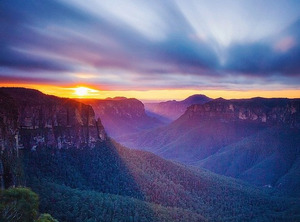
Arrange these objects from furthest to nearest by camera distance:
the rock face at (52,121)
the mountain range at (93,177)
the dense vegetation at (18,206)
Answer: the rock face at (52,121) < the mountain range at (93,177) < the dense vegetation at (18,206)

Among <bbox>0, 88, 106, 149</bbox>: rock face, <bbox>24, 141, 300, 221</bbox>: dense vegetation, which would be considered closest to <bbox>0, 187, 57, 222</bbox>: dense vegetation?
<bbox>24, 141, 300, 221</bbox>: dense vegetation

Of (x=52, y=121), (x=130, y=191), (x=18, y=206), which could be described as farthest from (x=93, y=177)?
(x=18, y=206)

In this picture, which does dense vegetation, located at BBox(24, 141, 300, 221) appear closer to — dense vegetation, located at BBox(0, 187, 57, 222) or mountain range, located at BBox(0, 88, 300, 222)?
mountain range, located at BBox(0, 88, 300, 222)

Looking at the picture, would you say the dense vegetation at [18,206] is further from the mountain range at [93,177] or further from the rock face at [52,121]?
the rock face at [52,121]

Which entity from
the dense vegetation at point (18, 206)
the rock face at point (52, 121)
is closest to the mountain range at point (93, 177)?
the rock face at point (52, 121)

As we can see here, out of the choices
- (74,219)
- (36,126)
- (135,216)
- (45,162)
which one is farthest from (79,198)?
(36,126)

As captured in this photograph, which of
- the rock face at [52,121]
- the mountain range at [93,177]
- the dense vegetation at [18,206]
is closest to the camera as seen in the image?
the dense vegetation at [18,206]

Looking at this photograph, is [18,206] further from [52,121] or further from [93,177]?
[52,121]

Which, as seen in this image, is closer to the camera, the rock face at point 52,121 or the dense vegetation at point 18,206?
the dense vegetation at point 18,206
